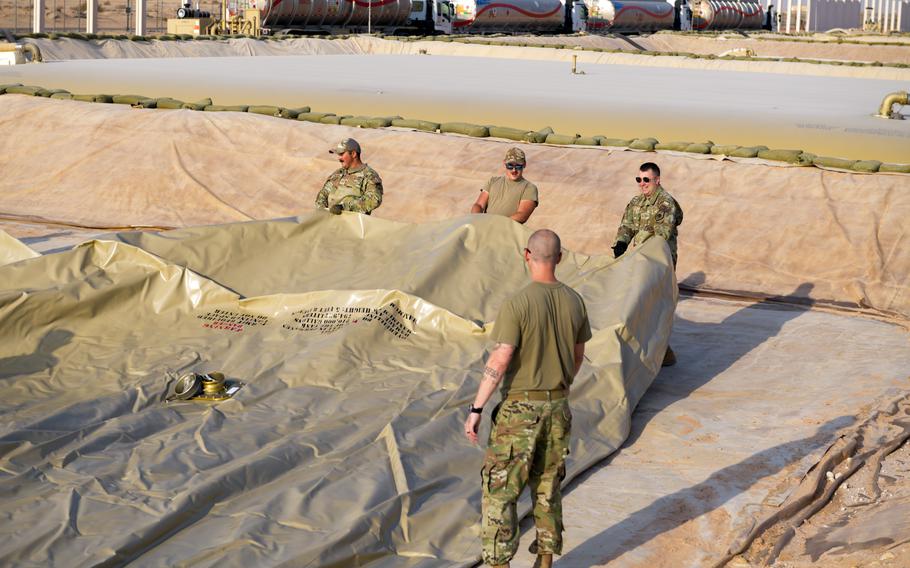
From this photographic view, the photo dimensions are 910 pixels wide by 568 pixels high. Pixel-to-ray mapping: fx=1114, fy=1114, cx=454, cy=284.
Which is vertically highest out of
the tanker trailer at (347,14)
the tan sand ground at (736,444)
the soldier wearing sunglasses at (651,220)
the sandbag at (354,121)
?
the tanker trailer at (347,14)

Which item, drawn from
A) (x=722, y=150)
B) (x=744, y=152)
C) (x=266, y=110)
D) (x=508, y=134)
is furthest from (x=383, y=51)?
(x=744, y=152)

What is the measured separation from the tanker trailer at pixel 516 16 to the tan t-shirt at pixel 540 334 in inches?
2323

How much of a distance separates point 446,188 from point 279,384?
27.6 feet

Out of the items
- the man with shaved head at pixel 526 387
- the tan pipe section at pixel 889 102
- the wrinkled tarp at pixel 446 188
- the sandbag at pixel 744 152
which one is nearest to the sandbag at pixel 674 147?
the wrinkled tarp at pixel 446 188

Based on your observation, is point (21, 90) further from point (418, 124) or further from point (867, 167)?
point (867, 167)

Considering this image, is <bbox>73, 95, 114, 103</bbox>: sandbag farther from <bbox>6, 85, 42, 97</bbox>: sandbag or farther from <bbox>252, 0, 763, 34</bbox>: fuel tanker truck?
<bbox>252, 0, 763, 34</bbox>: fuel tanker truck

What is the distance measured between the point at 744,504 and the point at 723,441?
1203 mm

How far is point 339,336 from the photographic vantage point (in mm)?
8727

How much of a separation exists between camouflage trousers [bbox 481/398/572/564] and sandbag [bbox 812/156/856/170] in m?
11.1

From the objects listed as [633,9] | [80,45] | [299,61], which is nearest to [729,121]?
[299,61]

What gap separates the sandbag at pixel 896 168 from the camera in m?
15.1

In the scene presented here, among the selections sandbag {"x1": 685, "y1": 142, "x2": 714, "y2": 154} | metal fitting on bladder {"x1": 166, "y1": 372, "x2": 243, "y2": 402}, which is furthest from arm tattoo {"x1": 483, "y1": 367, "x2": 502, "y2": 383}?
sandbag {"x1": 685, "y1": 142, "x2": 714, "y2": 154}

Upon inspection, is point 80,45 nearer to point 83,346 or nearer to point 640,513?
point 83,346

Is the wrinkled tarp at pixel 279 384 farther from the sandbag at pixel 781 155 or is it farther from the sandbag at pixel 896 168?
the sandbag at pixel 896 168
